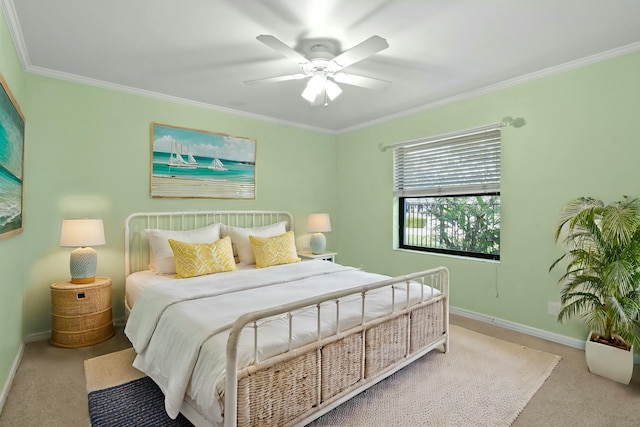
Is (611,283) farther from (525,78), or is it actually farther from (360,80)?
(360,80)

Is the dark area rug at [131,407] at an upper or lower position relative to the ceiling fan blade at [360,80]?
lower

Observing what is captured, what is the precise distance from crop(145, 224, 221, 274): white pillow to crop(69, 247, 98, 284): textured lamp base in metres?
0.50

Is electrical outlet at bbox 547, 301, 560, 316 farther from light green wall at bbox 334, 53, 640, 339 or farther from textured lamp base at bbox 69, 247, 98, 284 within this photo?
textured lamp base at bbox 69, 247, 98, 284

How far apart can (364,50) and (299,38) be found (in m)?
0.56

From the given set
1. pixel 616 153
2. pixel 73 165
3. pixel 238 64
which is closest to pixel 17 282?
pixel 73 165

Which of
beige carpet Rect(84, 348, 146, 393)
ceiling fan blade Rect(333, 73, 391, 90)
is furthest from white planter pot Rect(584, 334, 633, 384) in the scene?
beige carpet Rect(84, 348, 146, 393)

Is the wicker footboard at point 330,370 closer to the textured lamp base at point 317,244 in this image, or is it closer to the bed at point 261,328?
the bed at point 261,328

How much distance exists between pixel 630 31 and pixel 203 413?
3.68 meters

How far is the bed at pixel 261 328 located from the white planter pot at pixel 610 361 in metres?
1.02

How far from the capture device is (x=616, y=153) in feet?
8.82

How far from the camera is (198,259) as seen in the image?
304cm

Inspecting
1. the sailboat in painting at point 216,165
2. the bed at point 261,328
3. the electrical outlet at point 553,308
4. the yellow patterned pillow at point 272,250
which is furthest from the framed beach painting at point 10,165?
the electrical outlet at point 553,308

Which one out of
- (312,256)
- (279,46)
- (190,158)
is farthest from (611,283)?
(190,158)

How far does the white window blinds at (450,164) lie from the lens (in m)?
3.50
